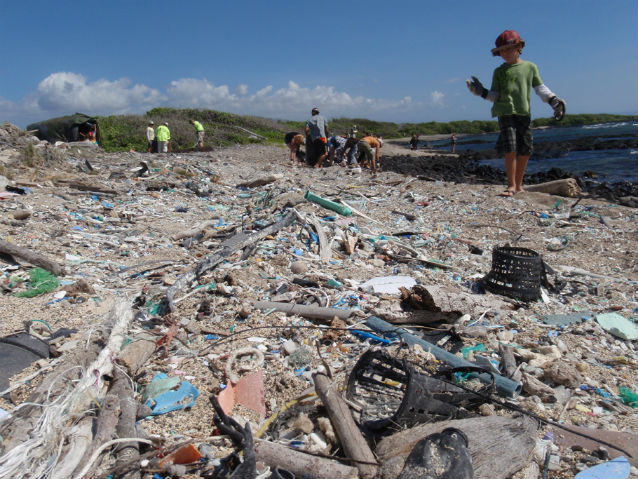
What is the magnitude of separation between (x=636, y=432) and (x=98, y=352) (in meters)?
2.89

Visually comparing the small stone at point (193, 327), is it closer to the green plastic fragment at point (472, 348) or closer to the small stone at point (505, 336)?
the green plastic fragment at point (472, 348)

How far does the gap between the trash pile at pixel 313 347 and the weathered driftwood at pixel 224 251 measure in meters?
0.02

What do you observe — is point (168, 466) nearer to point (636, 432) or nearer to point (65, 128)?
point (636, 432)

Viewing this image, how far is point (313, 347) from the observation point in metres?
2.69

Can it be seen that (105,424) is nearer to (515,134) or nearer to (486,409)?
(486,409)

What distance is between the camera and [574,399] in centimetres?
224

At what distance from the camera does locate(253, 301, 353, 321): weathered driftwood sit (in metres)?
3.02

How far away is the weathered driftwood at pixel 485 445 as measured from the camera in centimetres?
157

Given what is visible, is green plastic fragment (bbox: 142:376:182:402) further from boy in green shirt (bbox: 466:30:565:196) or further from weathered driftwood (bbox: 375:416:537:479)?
boy in green shirt (bbox: 466:30:565:196)

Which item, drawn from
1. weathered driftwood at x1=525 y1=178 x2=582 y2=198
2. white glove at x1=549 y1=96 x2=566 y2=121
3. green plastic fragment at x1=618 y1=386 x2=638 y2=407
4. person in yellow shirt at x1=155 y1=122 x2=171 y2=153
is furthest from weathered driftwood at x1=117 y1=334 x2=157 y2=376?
person in yellow shirt at x1=155 y1=122 x2=171 y2=153

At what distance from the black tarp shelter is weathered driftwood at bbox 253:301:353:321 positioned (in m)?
16.5

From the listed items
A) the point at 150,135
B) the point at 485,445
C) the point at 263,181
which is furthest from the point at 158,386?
the point at 150,135

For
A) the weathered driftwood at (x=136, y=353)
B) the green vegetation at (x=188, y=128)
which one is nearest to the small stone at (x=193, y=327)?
the weathered driftwood at (x=136, y=353)

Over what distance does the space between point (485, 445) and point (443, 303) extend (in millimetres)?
1471
